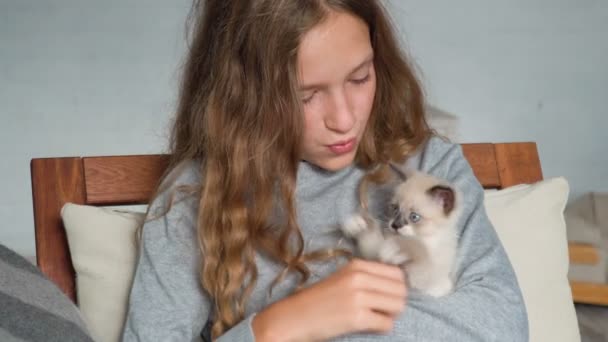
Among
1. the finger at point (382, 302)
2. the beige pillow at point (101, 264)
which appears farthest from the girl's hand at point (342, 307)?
the beige pillow at point (101, 264)

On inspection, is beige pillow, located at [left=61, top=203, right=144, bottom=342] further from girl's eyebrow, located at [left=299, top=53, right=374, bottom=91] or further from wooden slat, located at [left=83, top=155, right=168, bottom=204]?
girl's eyebrow, located at [left=299, top=53, right=374, bottom=91]

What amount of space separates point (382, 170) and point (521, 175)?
47cm

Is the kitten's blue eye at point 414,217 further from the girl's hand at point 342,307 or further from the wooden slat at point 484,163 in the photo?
the wooden slat at point 484,163

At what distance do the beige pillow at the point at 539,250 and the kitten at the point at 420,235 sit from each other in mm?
386

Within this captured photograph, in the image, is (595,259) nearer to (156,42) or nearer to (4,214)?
(156,42)

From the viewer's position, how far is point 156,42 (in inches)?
110

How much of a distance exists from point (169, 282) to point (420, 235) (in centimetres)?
46

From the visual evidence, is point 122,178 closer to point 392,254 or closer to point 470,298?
point 392,254

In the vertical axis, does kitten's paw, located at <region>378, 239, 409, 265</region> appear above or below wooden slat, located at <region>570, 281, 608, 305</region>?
above

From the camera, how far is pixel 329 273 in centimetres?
153

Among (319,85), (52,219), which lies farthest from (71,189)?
(319,85)

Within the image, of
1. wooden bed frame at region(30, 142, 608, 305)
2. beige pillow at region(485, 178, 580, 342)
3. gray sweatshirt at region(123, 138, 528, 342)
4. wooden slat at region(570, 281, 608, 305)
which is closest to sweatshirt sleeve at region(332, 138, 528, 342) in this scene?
gray sweatshirt at region(123, 138, 528, 342)

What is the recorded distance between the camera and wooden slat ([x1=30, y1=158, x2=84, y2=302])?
1.68m

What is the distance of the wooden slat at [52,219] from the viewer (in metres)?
1.68
